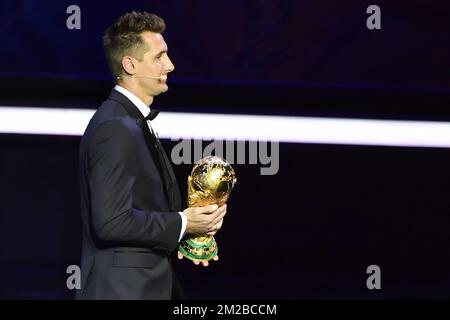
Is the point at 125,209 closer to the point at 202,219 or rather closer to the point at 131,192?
the point at 131,192

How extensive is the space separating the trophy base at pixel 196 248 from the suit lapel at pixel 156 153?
135 millimetres

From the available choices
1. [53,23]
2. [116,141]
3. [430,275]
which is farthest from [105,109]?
[430,275]

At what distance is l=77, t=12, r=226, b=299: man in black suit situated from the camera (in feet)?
8.64

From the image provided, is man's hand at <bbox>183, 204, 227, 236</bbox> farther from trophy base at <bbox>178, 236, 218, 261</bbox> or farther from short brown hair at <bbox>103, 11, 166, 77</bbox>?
short brown hair at <bbox>103, 11, 166, 77</bbox>

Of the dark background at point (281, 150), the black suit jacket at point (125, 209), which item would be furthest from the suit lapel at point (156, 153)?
the dark background at point (281, 150)

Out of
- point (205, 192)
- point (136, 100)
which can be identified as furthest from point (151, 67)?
point (205, 192)

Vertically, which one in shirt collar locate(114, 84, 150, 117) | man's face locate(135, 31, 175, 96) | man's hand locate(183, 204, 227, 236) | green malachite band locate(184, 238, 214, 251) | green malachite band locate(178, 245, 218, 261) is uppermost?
man's face locate(135, 31, 175, 96)

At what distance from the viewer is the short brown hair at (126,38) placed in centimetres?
284

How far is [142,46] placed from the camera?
112 inches

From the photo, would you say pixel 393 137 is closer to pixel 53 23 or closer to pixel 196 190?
pixel 53 23

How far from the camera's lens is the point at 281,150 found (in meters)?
4.83

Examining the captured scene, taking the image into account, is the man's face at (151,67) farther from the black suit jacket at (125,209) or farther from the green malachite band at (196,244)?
the green malachite band at (196,244)

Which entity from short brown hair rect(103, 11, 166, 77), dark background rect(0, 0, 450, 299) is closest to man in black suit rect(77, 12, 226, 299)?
short brown hair rect(103, 11, 166, 77)

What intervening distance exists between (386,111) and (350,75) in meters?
0.25
